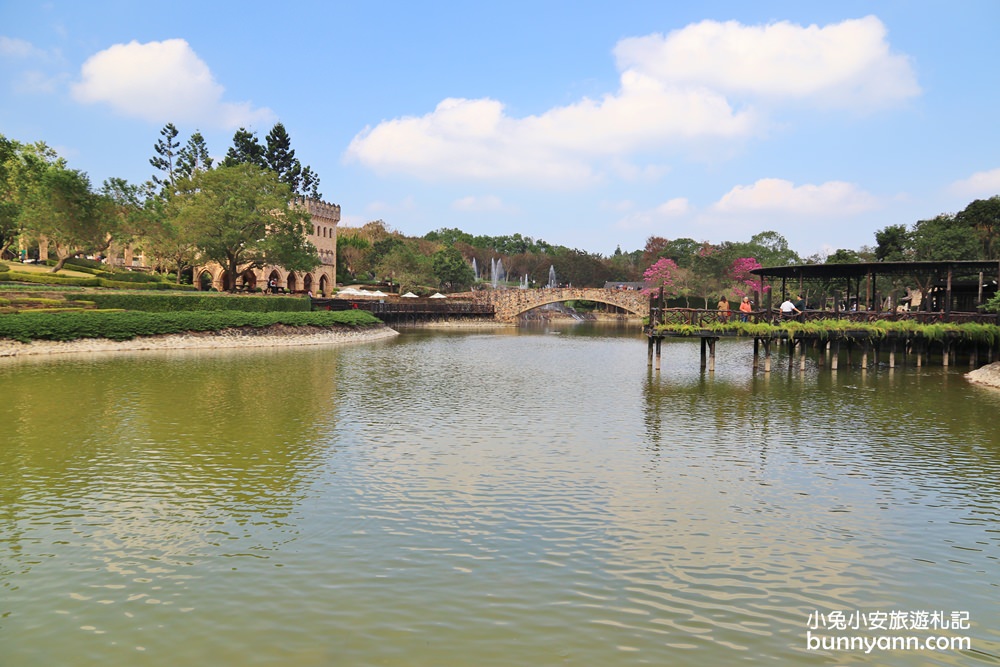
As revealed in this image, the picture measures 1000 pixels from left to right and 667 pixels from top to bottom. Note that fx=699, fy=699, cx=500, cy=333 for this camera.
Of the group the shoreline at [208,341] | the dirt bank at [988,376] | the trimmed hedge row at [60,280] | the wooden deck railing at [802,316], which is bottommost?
the dirt bank at [988,376]

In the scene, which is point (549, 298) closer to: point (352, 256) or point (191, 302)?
point (352, 256)

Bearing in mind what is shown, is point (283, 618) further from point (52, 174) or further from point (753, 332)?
point (52, 174)

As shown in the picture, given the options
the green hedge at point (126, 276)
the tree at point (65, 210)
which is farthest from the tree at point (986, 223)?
the tree at point (65, 210)

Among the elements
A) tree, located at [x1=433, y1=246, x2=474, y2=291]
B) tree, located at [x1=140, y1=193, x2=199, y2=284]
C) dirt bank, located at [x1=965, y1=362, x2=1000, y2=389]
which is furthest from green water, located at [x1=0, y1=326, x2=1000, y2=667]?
tree, located at [x1=433, y1=246, x2=474, y2=291]

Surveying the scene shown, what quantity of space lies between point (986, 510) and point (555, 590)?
29.7 ft

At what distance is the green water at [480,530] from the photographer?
815 cm

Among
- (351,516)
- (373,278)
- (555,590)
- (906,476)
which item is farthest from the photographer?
(373,278)

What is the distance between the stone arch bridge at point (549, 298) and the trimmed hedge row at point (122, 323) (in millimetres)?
48950

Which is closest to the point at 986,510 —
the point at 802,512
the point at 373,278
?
the point at 802,512

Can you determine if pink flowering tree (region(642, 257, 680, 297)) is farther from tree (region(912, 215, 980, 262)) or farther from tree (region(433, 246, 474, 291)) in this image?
tree (region(912, 215, 980, 262))

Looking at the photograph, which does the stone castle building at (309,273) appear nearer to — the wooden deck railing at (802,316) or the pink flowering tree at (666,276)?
the pink flowering tree at (666,276)

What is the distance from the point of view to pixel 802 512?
1288 cm

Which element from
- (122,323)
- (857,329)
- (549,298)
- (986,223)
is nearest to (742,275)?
(549,298)

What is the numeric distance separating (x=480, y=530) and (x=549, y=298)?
89.5 meters
